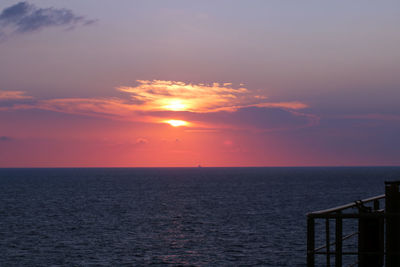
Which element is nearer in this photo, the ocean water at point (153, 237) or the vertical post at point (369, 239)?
the vertical post at point (369, 239)

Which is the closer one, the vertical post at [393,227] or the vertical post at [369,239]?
the vertical post at [393,227]

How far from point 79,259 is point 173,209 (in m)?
51.8

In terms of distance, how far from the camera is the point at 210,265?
38875 millimetres

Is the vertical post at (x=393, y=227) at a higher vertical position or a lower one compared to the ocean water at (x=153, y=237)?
higher

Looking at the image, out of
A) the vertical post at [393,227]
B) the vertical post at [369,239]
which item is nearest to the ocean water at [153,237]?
the vertical post at [369,239]

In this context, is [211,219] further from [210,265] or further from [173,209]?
[210,265]

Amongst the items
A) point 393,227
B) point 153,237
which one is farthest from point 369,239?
point 153,237

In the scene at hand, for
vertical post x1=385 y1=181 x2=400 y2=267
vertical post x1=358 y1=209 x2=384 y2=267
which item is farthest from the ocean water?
vertical post x1=385 y1=181 x2=400 y2=267

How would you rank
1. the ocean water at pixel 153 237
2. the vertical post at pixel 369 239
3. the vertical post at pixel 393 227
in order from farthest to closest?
the ocean water at pixel 153 237 → the vertical post at pixel 369 239 → the vertical post at pixel 393 227

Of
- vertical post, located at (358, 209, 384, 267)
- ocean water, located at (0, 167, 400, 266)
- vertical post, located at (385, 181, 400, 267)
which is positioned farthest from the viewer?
ocean water, located at (0, 167, 400, 266)

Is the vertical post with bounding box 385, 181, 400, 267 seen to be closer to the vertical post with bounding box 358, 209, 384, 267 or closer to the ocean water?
the vertical post with bounding box 358, 209, 384, 267

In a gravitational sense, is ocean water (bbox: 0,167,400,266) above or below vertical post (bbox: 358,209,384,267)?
below

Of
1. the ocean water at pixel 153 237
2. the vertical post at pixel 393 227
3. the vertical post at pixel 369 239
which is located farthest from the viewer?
the ocean water at pixel 153 237

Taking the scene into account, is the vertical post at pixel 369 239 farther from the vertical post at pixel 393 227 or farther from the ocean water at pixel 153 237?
the ocean water at pixel 153 237
